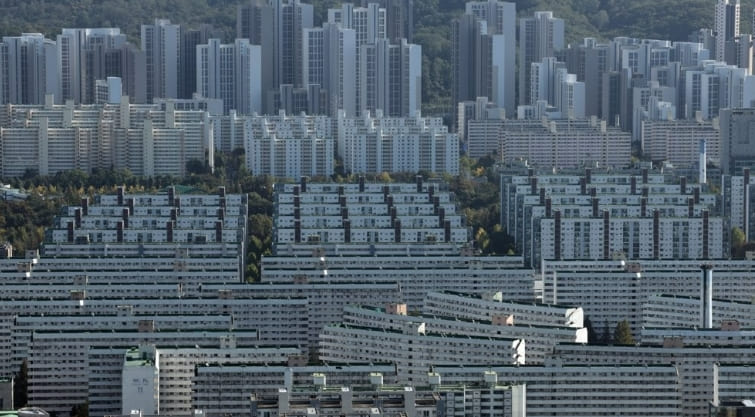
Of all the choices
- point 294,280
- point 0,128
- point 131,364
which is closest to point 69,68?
point 0,128

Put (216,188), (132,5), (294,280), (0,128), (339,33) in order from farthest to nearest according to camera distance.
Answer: (132,5)
(339,33)
(0,128)
(216,188)
(294,280)

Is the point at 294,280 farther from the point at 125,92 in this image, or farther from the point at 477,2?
the point at 477,2

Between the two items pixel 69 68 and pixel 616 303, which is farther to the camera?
pixel 69 68

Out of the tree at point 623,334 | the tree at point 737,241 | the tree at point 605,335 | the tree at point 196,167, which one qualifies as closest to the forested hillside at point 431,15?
the tree at point 196,167

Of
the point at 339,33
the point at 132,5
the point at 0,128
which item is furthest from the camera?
the point at 132,5

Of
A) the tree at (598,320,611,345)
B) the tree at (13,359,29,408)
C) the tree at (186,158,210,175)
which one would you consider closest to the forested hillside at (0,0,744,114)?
the tree at (186,158,210,175)

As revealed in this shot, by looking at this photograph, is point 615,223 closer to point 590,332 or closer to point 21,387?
point 590,332

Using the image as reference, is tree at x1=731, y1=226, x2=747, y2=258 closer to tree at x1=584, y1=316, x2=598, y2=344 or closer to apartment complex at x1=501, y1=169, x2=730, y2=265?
apartment complex at x1=501, y1=169, x2=730, y2=265
